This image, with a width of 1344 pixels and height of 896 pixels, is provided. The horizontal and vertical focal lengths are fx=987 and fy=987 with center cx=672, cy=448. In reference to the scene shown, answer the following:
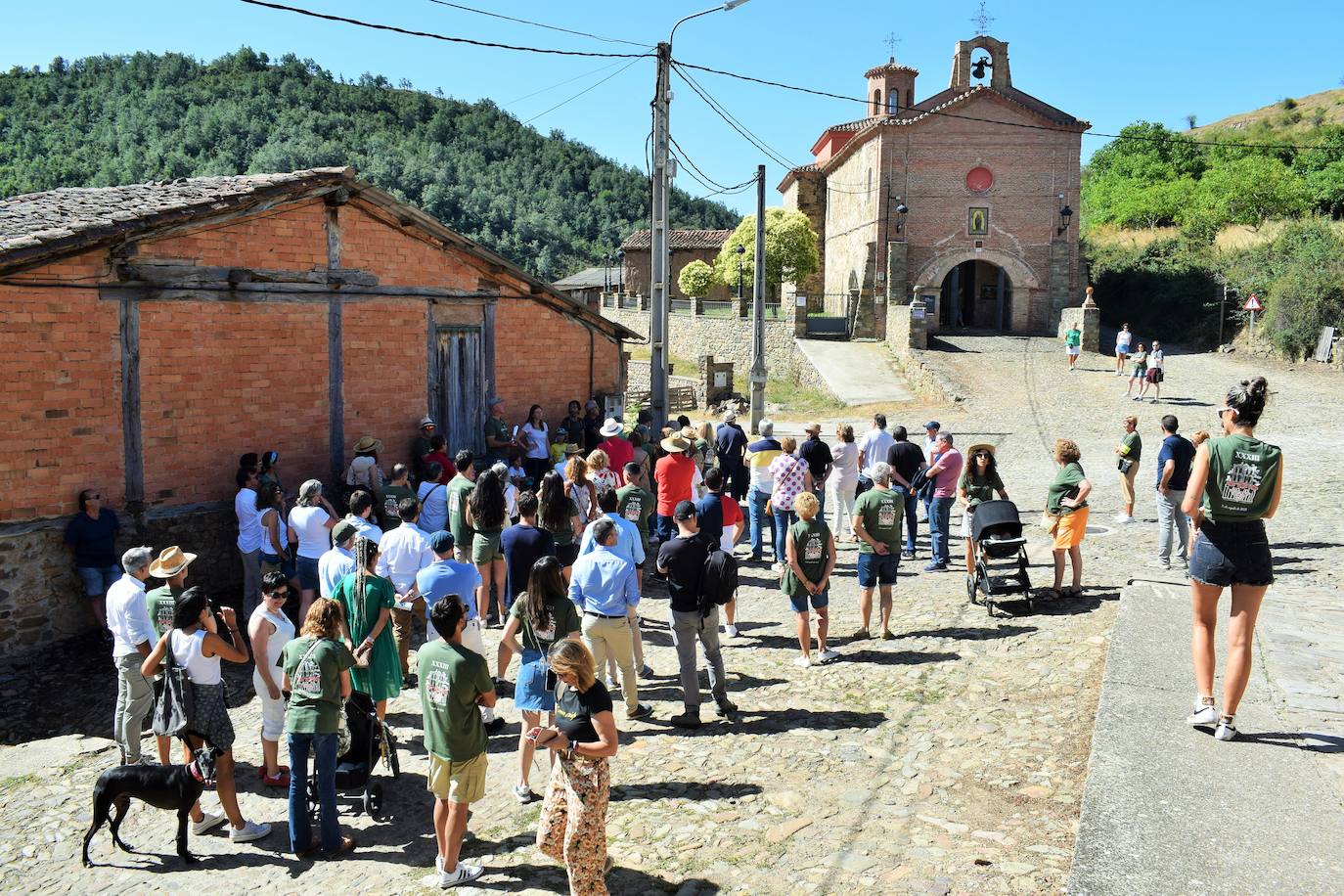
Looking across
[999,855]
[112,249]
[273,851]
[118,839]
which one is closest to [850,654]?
[999,855]

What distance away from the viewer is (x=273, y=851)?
19.4 ft

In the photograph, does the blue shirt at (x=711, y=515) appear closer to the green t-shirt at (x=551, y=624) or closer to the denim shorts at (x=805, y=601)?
the denim shorts at (x=805, y=601)

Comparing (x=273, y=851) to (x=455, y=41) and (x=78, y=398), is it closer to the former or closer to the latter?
(x=78, y=398)

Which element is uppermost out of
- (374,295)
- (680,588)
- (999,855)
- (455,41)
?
(455,41)

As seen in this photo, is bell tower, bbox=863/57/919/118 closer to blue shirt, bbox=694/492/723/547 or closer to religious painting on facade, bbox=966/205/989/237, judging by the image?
religious painting on facade, bbox=966/205/989/237

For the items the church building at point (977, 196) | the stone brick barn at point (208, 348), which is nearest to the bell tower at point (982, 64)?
the church building at point (977, 196)

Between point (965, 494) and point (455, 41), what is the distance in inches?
296

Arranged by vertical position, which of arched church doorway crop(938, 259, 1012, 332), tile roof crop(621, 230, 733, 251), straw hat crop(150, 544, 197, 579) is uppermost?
tile roof crop(621, 230, 733, 251)

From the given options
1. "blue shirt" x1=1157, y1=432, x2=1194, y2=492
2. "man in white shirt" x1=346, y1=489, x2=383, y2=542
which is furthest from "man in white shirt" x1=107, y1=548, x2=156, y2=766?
"blue shirt" x1=1157, y1=432, x2=1194, y2=492

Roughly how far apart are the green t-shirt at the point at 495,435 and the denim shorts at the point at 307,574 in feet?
18.1

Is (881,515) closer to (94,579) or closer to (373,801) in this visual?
(373,801)

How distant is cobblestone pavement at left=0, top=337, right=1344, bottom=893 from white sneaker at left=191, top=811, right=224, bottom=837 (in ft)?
0.21

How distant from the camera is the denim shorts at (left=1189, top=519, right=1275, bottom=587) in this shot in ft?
17.3

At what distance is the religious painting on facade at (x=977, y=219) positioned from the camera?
36.3m
